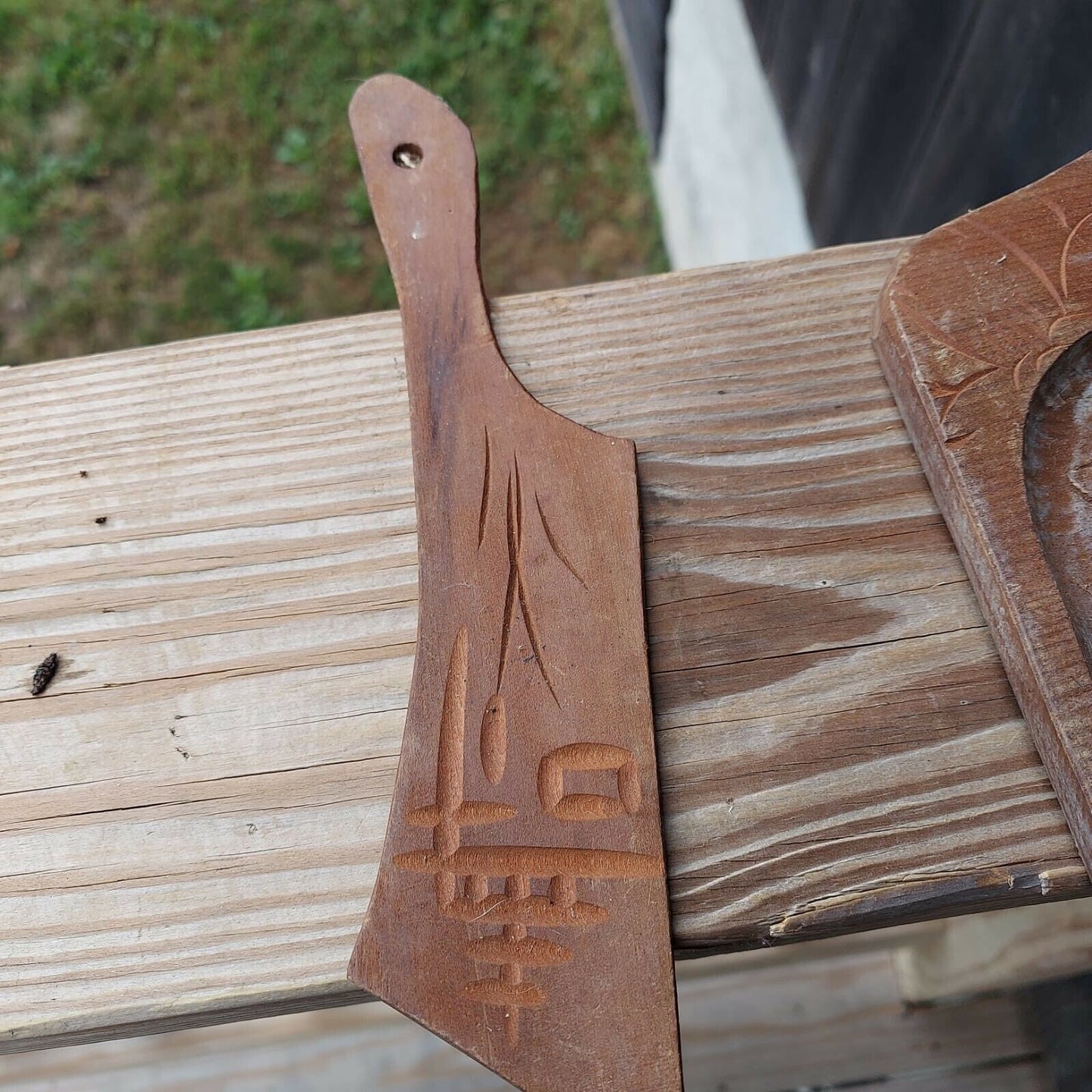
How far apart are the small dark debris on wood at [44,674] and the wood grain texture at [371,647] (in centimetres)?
1

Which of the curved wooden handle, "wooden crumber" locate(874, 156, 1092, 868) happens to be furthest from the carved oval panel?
the curved wooden handle

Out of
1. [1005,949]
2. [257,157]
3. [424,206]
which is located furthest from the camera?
[257,157]

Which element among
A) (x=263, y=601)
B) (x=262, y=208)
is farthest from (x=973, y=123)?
(x=262, y=208)

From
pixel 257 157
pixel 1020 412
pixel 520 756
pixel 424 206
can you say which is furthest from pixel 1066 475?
pixel 257 157

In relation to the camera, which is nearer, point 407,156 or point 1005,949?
point 407,156

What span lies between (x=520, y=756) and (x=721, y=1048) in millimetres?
759

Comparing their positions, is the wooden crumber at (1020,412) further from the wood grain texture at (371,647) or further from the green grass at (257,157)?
the green grass at (257,157)

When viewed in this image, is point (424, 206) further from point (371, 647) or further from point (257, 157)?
point (257, 157)

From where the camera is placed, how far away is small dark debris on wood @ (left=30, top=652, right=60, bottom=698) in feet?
2.44

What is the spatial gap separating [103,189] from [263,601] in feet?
7.07

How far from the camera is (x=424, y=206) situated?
86 cm

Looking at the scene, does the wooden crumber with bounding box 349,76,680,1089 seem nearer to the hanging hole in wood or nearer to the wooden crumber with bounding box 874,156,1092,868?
the hanging hole in wood

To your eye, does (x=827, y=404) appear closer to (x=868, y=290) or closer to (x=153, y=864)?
(x=868, y=290)

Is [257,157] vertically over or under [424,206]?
over
